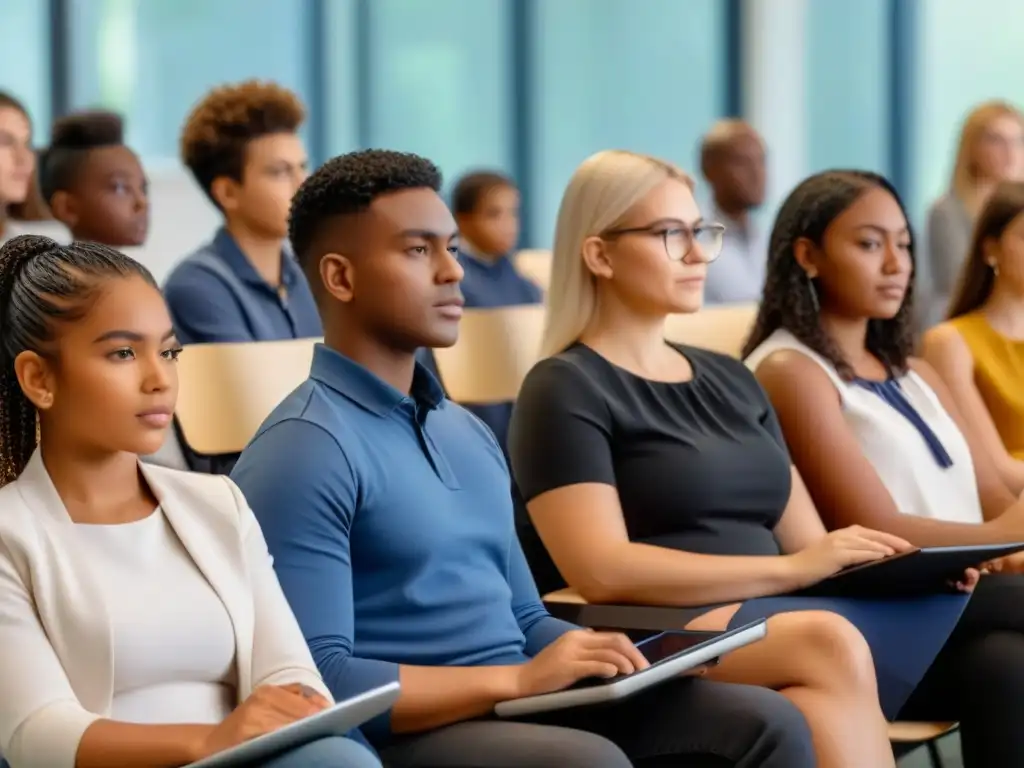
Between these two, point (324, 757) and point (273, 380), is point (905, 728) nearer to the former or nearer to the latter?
point (273, 380)

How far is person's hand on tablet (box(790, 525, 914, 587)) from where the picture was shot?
2438mm

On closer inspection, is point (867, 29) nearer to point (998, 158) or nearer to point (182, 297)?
point (998, 158)

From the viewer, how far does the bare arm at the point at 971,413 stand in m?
3.16

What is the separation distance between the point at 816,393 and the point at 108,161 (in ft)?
5.75

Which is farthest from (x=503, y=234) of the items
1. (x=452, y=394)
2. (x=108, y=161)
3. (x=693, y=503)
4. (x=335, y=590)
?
(x=335, y=590)

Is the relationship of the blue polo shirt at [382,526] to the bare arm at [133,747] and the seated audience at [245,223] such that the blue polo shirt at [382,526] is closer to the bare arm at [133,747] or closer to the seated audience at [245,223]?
the bare arm at [133,747]

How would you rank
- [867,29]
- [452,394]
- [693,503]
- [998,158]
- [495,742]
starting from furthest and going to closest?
[867,29]
[998,158]
[452,394]
[693,503]
[495,742]

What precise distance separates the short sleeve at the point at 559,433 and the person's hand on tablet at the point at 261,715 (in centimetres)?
83

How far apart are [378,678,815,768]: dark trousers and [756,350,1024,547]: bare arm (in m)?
0.78

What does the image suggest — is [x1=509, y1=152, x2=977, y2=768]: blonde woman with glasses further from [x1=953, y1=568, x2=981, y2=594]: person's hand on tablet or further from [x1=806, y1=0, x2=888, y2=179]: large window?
[x1=806, y1=0, x2=888, y2=179]: large window

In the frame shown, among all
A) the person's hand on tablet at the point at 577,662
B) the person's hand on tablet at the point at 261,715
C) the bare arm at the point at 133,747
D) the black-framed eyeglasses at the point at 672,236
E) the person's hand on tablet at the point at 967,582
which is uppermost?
the black-framed eyeglasses at the point at 672,236

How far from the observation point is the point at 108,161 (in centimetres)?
377

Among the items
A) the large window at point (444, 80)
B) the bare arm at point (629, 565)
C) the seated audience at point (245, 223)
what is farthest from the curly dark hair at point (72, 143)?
the large window at point (444, 80)

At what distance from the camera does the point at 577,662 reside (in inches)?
74.7
